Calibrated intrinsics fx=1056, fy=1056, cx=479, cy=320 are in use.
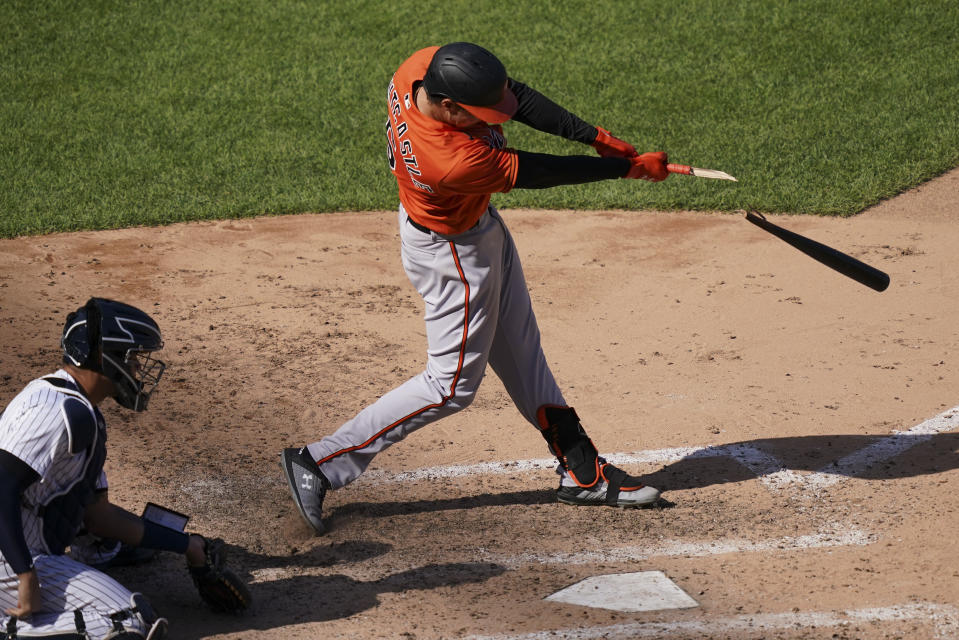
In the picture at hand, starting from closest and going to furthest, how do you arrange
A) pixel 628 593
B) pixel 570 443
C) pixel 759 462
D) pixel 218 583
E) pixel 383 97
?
pixel 218 583
pixel 628 593
pixel 570 443
pixel 759 462
pixel 383 97

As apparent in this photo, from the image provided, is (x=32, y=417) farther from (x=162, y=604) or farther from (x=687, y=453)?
(x=687, y=453)

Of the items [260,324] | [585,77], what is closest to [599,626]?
[260,324]

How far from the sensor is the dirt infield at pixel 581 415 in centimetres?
348

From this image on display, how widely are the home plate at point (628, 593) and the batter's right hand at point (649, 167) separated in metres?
1.40

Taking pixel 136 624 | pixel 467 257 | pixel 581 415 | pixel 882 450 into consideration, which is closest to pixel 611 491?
pixel 581 415

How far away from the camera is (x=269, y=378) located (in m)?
5.34

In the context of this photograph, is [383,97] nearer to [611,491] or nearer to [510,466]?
[510,466]

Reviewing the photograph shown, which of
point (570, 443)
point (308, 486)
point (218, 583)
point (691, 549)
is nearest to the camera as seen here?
point (218, 583)

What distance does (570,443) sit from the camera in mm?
4219

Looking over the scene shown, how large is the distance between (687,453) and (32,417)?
2724 mm

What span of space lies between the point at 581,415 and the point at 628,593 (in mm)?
1534

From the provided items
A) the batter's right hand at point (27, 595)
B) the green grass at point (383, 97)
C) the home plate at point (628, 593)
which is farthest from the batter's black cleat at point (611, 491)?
the green grass at point (383, 97)

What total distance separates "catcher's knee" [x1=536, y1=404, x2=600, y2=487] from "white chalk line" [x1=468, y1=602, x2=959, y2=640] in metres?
0.94

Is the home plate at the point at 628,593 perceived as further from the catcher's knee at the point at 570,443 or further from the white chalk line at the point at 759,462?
the white chalk line at the point at 759,462
